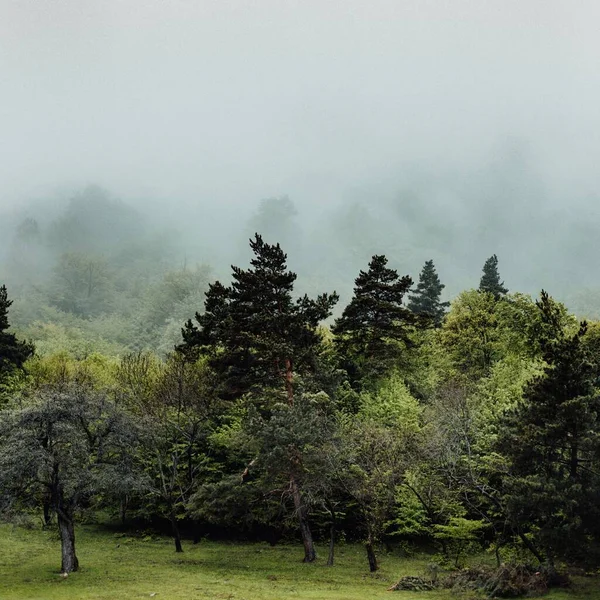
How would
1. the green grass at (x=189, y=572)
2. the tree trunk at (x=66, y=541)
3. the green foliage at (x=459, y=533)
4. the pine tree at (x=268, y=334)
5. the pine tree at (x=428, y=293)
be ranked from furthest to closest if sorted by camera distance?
A: the pine tree at (x=428, y=293) → the pine tree at (x=268, y=334) → the green foliage at (x=459, y=533) → the tree trunk at (x=66, y=541) → the green grass at (x=189, y=572)

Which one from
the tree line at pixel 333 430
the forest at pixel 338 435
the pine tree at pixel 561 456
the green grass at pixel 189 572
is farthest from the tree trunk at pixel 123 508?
the pine tree at pixel 561 456

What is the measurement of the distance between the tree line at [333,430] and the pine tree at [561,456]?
97mm

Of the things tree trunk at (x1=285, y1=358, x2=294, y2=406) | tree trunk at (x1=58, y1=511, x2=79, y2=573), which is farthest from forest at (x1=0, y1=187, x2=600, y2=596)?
tree trunk at (x1=285, y1=358, x2=294, y2=406)

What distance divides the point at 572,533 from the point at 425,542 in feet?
66.4

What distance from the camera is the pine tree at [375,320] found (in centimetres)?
5084

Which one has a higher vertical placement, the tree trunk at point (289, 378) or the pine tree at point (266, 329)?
the pine tree at point (266, 329)

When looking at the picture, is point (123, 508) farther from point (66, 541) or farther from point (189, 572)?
point (66, 541)

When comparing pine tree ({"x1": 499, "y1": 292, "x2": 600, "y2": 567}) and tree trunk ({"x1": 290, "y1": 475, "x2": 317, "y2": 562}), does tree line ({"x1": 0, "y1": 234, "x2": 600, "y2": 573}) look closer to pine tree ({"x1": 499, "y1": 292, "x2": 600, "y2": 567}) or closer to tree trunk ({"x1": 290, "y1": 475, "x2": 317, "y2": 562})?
pine tree ({"x1": 499, "y1": 292, "x2": 600, "y2": 567})

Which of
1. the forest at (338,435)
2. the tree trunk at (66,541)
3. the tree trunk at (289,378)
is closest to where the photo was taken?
the forest at (338,435)

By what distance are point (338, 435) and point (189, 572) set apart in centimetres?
1276

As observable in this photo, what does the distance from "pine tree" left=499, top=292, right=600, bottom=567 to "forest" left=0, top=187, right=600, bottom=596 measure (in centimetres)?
10

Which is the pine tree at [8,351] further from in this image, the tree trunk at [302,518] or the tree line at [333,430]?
the tree trunk at [302,518]

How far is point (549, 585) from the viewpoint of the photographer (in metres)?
28.4

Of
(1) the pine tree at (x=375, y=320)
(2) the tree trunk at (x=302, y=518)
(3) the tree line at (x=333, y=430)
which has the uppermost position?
(1) the pine tree at (x=375, y=320)
